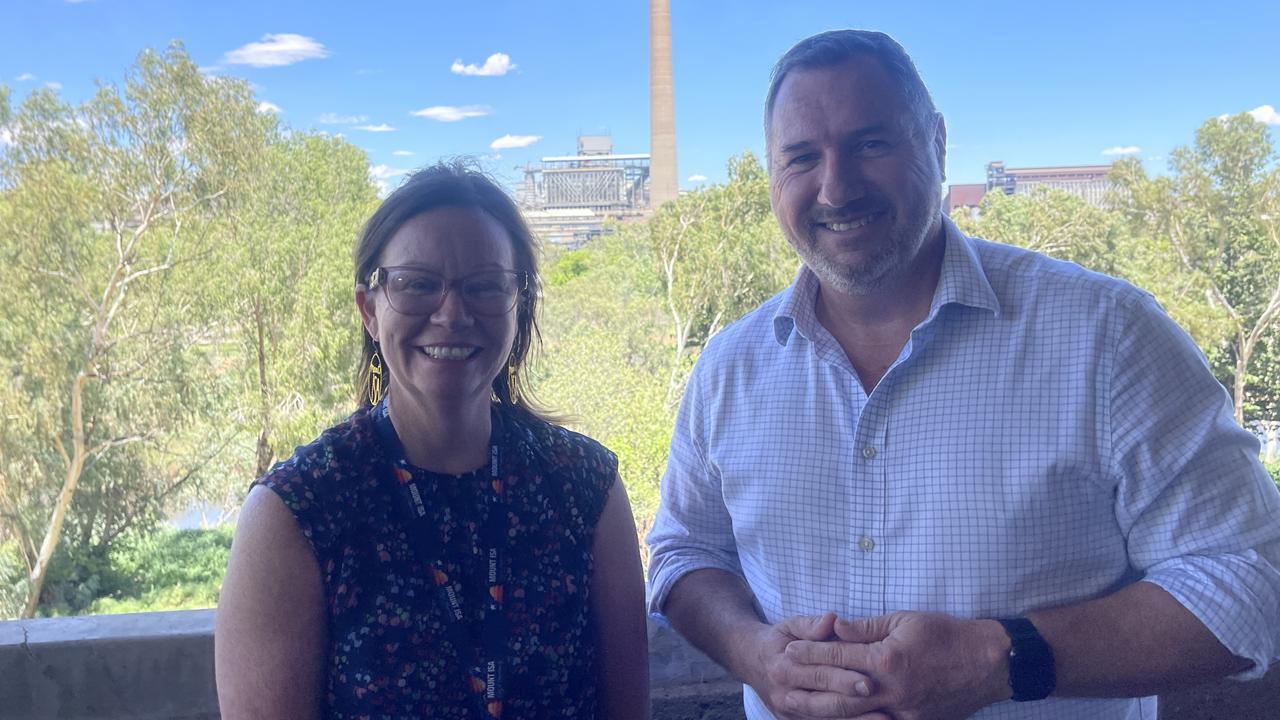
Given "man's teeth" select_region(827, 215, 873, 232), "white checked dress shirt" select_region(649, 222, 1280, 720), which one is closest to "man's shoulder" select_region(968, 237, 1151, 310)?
"white checked dress shirt" select_region(649, 222, 1280, 720)

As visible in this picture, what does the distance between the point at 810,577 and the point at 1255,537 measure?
1.72 feet

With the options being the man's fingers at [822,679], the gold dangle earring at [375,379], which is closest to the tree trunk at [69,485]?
the gold dangle earring at [375,379]

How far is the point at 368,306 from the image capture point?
4.32 feet

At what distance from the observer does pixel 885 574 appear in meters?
1.28

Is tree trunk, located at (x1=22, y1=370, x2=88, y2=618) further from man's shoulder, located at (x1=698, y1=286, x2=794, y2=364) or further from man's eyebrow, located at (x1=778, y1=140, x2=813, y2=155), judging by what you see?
man's eyebrow, located at (x1=778, y1=140, x2=813, y2=155)

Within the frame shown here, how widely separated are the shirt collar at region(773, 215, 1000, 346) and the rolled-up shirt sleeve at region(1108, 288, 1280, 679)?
18 centimetres

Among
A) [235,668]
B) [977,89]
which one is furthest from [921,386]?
[977,89]

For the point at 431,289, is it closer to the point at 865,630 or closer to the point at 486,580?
the point at 486,580

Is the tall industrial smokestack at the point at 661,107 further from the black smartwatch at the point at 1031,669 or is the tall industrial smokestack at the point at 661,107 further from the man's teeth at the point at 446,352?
the black smartwatch at the point at 1031,669

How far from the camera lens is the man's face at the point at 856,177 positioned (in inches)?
52.2

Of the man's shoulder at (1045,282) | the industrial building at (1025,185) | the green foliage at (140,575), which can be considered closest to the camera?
the man's shoulder at (1045,282)

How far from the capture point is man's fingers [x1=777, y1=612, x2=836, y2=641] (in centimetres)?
121

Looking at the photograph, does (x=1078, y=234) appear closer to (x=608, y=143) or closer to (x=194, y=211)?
(x=194, y=211)

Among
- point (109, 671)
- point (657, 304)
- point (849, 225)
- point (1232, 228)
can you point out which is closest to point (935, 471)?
point (849, 225)
